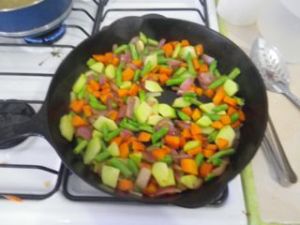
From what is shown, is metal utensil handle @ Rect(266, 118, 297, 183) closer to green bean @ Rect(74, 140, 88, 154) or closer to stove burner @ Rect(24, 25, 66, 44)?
green bean @ Rect(74, 140, 88, 154)

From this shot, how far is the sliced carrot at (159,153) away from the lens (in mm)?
546

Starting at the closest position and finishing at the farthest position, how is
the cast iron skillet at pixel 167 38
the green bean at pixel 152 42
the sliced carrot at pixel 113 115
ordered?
the cast iron skillet at pixel 167 38, the sliced carrot at pixel 113 115, the green bean at pixel 152 42

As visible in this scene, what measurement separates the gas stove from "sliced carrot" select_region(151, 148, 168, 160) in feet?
0.23

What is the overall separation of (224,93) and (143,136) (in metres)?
0.17

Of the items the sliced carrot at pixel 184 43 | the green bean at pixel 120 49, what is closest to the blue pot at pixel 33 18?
the green bean at pixel 120 49

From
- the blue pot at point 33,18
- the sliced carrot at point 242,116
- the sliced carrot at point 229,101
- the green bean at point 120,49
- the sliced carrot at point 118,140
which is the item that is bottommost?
the sliced carrot at point 118,140

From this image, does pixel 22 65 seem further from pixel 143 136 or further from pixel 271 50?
pixel 271 50

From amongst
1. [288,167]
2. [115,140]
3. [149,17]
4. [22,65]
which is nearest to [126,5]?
[149,17]

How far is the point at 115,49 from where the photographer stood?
69cm

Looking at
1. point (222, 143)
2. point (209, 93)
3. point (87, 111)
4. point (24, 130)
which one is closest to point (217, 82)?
point (209, 93)

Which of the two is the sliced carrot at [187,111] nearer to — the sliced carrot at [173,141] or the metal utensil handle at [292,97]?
the sliced carrot at [173,141]

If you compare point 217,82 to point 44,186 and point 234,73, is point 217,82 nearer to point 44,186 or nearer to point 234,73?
point 234,73

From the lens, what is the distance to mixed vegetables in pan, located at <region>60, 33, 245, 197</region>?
1.76ft

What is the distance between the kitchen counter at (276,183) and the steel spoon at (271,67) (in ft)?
0.05
